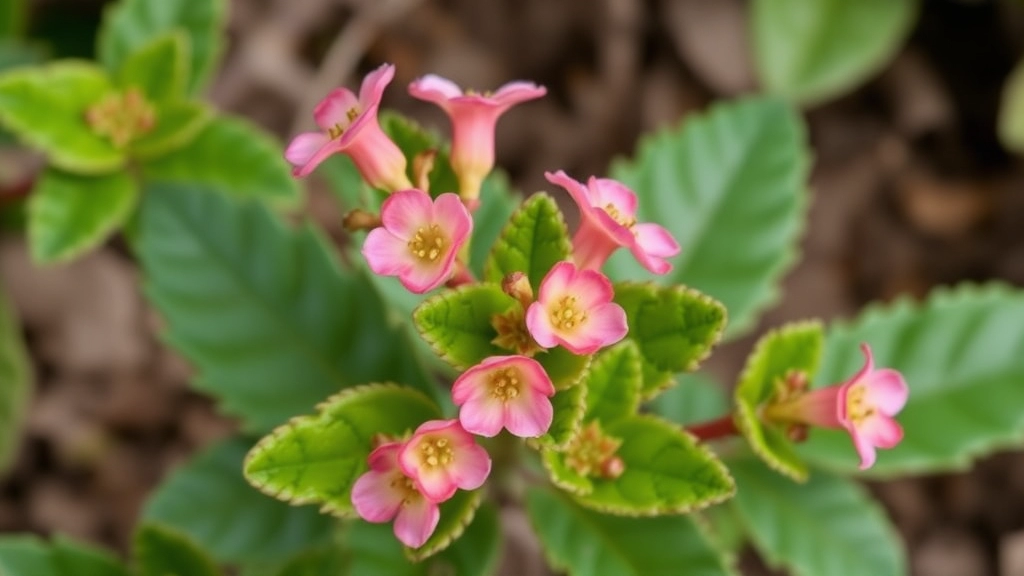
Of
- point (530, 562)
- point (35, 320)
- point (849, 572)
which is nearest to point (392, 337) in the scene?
point (849, 572)

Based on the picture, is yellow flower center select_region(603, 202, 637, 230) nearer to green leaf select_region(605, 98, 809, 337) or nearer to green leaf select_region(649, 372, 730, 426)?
green leaf select_region(605, 98, 809, 337)

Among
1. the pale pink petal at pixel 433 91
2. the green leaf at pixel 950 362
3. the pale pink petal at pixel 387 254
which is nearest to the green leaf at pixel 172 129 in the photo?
the pale pink petal at pixel 433 91

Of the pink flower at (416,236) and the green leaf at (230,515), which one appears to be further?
the green leaf at (230,515)

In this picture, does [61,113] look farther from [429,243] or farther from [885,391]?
[885,391]

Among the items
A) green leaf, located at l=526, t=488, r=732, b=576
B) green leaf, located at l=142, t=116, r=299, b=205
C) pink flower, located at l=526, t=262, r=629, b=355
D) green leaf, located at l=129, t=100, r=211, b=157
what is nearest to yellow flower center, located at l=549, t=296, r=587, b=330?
pink flower, located at l=526, t=262, r=629, b=355

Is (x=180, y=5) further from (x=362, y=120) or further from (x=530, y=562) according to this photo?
(x=530, y=562)

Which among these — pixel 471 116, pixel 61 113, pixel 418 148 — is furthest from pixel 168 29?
pixel 471 116

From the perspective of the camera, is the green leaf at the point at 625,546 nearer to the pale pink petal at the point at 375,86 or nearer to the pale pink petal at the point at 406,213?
the pale pink petal at the point at 406,213
